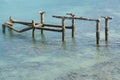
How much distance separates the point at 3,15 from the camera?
52812 mm

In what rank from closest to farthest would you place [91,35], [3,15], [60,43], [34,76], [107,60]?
[34,76]
[107,60]
[60,43]
[91,35]
[3,15]

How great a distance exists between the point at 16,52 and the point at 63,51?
4389mm

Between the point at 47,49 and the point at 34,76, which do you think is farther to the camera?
the point at 47,49

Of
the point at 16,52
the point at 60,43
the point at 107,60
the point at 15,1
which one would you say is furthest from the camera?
the point at 15,1

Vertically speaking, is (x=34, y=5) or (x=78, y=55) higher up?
(x=34, y=5)

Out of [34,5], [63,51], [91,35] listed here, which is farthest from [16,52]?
[34,5]

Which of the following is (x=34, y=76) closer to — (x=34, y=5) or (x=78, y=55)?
(x=78, y=55)

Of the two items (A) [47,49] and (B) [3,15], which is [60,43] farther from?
(B) [3,15]

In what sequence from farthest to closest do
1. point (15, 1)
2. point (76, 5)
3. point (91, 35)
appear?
1. point (15, 1)
2. point (76, 5)
3. point (91, 35)

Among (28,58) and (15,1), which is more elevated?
(15,1)

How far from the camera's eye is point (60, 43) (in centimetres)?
3566

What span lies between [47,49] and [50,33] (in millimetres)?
6860

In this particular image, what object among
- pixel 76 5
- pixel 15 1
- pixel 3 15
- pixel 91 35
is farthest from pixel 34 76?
pixel 15 1

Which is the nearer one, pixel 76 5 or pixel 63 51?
pixel 63 51
